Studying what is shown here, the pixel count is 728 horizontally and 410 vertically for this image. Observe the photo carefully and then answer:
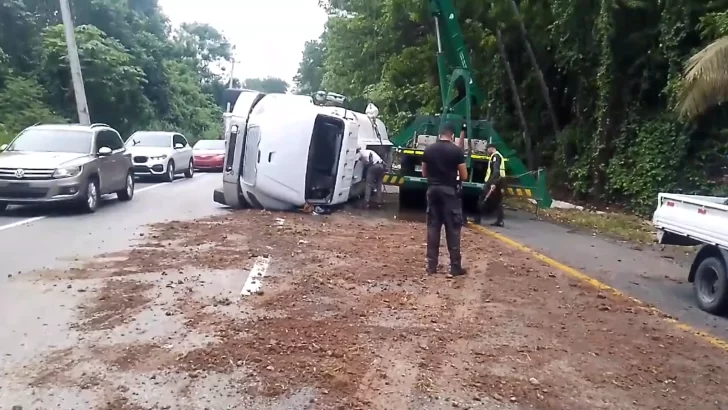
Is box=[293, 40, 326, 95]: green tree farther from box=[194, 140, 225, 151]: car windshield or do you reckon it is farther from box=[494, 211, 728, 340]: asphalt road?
box=[494, 211, 728, 340]: asphalt road

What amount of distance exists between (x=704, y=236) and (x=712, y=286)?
1.99 feet

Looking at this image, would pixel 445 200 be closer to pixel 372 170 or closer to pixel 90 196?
pixel 372 170

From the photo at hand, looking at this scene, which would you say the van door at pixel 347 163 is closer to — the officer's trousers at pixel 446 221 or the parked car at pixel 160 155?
the officer's trousers at pixel 446 221

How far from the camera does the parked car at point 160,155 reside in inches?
899

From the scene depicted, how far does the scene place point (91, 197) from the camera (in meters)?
14.8

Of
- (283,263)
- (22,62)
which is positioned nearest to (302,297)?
(283,263)

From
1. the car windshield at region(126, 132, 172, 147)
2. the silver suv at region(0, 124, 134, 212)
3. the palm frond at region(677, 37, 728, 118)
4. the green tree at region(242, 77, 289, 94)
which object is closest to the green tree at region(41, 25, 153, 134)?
the car windshield at region(126, 132, 172, 147)

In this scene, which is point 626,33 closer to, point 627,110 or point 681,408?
point 627,110

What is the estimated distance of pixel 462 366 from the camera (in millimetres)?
5910

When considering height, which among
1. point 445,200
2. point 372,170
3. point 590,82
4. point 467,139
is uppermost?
point 590,82

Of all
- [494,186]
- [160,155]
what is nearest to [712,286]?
[494,186]

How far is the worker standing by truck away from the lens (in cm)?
1455

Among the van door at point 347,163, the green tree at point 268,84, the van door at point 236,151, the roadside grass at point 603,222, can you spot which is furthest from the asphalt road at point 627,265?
the green tree at point 268,84

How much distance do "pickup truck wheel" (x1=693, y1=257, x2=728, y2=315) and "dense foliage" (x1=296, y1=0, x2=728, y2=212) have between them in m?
7.79
